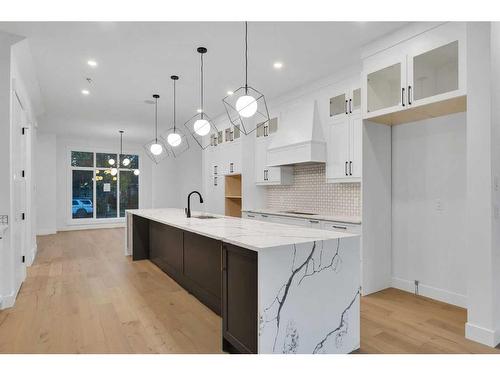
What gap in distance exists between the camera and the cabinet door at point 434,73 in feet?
8.84

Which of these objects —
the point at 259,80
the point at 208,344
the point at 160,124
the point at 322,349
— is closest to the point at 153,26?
the point at 259,80

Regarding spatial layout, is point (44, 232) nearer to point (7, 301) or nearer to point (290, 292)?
point (7, 301)

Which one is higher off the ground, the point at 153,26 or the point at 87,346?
the point at 153,26

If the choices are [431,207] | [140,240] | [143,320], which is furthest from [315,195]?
[143,320]

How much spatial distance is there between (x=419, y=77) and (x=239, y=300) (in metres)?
2.62

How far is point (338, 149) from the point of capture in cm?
434

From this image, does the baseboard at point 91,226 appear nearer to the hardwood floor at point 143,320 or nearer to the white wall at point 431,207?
the hardwood floor at point 143,320

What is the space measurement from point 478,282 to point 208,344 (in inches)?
84.7

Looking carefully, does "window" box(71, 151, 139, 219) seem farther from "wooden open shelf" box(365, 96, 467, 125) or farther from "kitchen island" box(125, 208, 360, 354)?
"kitchen island" box(125, 208, 360, 354)

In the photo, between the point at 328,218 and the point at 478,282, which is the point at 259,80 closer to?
the point at 328,218

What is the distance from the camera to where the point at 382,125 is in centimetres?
369

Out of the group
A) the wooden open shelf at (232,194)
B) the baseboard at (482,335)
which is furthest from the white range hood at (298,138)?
the baseboard at (482,335)

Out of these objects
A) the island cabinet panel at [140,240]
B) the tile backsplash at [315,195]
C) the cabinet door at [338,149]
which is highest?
the cabinet door at [338,149]

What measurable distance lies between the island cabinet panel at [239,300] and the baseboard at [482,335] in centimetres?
179
